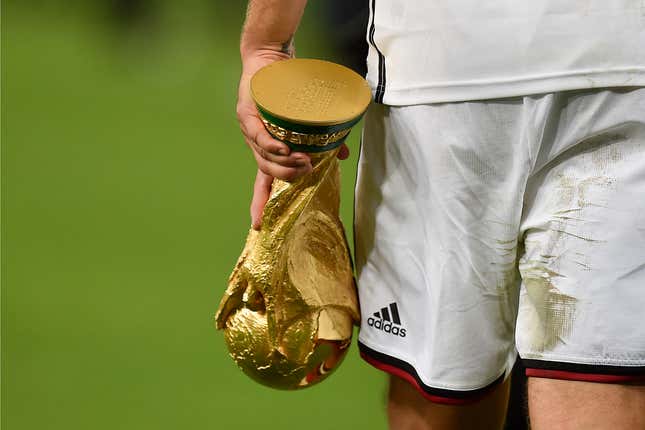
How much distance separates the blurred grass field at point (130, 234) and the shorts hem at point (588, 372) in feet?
2.34

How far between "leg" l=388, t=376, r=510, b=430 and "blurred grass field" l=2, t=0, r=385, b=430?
0.45 m

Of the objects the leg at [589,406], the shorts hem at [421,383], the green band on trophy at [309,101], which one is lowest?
the shorts hem at [421,383]

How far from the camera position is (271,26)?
3.30 feet

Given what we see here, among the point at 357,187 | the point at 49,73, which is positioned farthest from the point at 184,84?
the point at 357,187

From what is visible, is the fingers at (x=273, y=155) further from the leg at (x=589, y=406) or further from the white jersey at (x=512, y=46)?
the leg at (x=589, y=406)

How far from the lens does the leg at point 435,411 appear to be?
1075 millimetres

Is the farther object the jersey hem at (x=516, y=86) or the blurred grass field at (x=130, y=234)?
the blurred grass field at (x=130, y=234)

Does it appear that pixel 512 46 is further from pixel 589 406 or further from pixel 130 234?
pixel 130 234

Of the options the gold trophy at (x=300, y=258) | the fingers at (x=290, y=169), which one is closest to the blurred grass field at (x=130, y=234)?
the gold trophy at (x=300, y=258)

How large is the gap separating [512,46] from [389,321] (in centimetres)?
35

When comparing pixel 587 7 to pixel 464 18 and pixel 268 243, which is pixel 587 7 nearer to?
pixel 464 18

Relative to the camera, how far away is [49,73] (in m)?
2.85

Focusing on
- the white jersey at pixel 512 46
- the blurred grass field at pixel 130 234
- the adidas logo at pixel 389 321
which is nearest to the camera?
the white jersey at pixel 512 46

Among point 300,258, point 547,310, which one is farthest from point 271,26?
point 547,310
